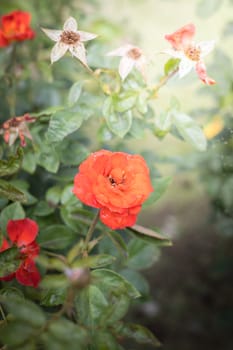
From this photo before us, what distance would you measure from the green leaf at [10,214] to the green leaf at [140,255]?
0.26 metres

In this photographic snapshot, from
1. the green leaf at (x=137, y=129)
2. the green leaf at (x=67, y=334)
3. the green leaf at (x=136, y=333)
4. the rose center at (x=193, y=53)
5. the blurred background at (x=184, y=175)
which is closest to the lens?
the green leaf at (x=67, y=334)

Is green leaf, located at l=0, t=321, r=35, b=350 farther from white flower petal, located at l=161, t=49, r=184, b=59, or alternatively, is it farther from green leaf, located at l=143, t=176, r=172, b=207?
white flower petal, located at l=161, t=49, r=184, b=59

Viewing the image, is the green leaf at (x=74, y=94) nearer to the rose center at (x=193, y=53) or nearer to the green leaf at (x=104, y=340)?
the rose center at (x=193, y=53)

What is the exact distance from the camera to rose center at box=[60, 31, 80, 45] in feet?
2.56

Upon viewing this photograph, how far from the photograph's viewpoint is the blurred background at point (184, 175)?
129 cm

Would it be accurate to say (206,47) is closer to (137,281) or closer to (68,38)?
(68,38)

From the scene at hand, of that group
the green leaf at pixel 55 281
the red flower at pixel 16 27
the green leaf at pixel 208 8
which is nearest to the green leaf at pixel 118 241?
the green leaf at pixel 55 281

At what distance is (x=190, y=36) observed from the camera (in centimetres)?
80

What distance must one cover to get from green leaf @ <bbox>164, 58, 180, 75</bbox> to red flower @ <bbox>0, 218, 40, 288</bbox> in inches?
14.5

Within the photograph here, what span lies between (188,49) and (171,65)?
0.05 meters

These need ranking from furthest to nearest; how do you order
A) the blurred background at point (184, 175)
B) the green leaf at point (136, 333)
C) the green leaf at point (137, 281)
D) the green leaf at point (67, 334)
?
1. the blurred background at point (184, 175)
2. the green leaf at point (137, 281)
3. the green leaf at point (136, 333)
4. the green leaf at point (67, 334)

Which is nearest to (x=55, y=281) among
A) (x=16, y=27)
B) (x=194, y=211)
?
(x=16, y=27)

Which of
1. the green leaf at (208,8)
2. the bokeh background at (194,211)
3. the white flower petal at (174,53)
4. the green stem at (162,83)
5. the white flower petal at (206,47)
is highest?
the green leaf at (208,8)

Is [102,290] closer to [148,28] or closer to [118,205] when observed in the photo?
[118,205]
